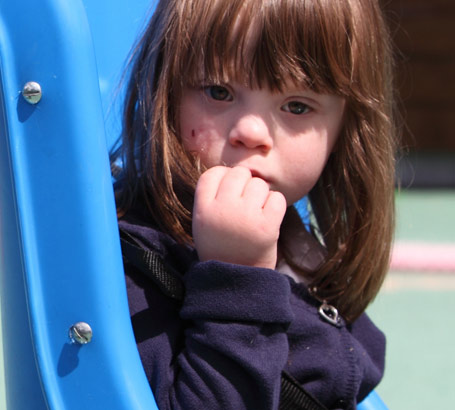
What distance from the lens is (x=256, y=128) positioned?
936 millimetres

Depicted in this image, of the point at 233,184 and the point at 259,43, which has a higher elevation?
the point at 259,43

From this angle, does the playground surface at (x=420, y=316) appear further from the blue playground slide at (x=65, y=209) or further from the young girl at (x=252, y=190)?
the blue playground slide at (x=65, y=209)

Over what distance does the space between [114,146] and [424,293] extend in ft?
5.84

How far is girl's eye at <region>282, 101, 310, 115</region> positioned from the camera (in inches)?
38.7

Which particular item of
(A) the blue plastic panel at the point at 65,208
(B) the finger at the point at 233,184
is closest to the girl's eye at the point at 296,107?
(B) the finger at the point at 233,184

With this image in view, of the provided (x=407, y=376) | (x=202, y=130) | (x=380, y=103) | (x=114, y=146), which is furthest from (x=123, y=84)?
(x=407, y=376)

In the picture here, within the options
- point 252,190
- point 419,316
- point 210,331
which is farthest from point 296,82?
point 419,316

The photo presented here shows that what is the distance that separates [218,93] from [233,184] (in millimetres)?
132

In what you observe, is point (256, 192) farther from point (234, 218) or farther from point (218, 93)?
point (218, 93)

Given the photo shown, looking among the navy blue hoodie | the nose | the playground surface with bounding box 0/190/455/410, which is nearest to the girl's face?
the nose

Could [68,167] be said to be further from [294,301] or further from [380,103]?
[380,103]

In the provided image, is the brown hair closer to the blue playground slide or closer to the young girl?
the young girl

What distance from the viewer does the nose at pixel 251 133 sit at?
934 mm

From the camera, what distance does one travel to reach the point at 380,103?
3.60 feet
